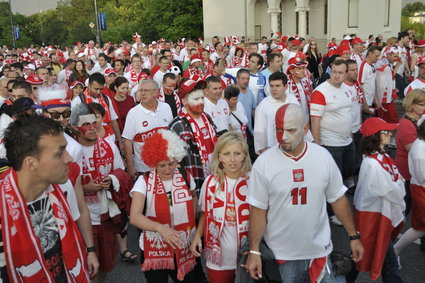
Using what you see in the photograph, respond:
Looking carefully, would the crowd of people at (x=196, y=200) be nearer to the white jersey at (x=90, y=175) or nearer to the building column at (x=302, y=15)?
the white jersey at (x=90, y=175)

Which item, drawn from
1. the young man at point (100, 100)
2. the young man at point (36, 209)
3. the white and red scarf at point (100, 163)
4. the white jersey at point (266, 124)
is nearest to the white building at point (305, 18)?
the white jersey at point (266, 124)

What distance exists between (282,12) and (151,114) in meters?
32.6

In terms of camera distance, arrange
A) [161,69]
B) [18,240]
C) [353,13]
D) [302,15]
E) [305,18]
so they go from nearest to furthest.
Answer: [18,240] < [161,69] < [353,13] < [302,15] < [305,18]

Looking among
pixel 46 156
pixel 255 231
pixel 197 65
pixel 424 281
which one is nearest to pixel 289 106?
pixel 255 231

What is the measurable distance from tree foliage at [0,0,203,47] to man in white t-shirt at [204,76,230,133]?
110 feet

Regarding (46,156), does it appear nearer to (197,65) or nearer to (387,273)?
(387,273)

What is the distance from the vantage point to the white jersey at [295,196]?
3080mm

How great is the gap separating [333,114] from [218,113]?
1620mm

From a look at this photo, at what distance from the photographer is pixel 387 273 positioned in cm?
401

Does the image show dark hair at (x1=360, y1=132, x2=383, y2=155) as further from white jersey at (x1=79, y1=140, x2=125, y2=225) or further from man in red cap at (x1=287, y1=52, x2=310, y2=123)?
man in red cap at (x1=287, y1=52, x2=310, y2=123)

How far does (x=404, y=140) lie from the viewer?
518cm

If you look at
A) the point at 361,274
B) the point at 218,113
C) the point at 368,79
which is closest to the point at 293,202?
the point at 361,274

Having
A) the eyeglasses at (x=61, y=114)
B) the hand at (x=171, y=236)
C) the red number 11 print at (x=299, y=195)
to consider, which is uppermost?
the eyeglasses at (x=61, y=114)

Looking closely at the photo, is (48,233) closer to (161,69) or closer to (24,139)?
(24,139)
